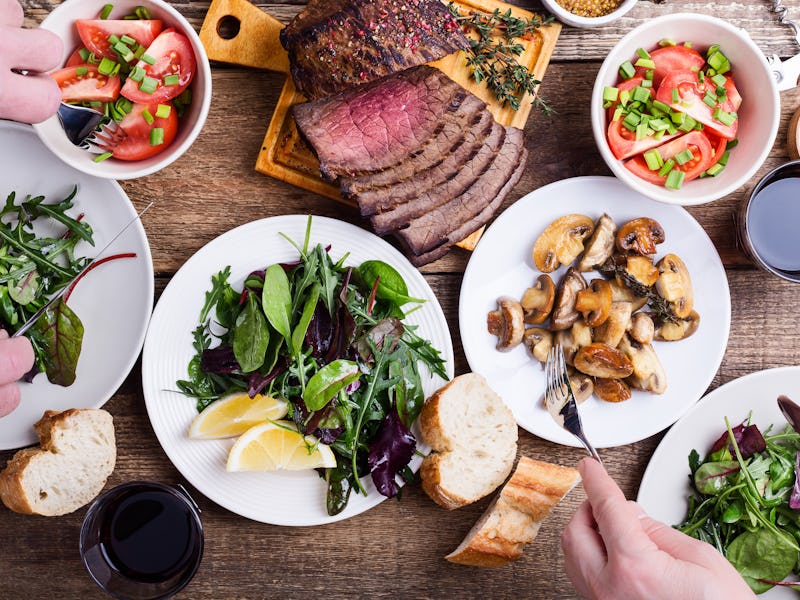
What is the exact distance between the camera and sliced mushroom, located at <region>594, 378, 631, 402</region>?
2.18 metres

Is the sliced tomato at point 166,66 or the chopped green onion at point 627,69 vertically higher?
the chopped green onion at point 627,69

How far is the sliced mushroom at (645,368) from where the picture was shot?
2176 millimetres

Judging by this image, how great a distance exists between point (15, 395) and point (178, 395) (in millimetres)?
422

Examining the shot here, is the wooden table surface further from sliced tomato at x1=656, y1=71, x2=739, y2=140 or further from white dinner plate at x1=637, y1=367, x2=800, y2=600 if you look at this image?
sliced tomato at x1=656, y1=71, x2=739, y2=140

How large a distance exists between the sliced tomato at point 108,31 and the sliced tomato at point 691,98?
1.42 meters

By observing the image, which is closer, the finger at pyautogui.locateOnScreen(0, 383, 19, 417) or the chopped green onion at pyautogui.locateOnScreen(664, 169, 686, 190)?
the finger at pyautogui.locateOnScreen(0, 383, 19, 417)

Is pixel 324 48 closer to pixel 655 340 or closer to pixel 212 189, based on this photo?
pixel 212 189

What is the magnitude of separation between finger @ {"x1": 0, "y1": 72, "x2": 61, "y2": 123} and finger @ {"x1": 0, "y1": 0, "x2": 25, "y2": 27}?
0.17 m

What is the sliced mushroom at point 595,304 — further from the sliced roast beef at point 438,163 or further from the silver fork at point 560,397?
the sliced roast beef at point 438,163

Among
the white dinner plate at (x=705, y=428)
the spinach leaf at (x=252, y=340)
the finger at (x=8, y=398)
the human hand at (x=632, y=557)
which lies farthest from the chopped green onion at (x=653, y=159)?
the finger at (x=8, y=398)

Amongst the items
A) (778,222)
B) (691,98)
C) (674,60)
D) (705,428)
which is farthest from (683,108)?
(705,428)

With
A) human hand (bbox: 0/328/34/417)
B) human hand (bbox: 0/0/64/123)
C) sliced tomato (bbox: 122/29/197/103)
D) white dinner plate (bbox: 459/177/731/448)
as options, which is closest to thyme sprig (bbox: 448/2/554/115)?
white dinner plate (bbox: 459/177/731/448)

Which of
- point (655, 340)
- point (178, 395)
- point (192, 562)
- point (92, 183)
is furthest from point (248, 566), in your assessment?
point (655, 340)

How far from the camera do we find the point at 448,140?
2070mm
